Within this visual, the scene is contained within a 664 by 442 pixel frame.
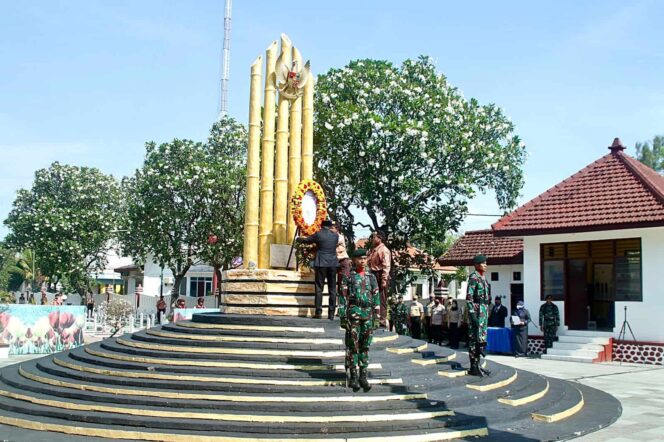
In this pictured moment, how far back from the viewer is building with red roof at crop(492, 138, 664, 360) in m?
16.5

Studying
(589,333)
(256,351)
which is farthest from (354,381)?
(589,333)

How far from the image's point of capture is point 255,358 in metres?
8.93

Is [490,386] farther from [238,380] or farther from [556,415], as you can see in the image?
[238,380]

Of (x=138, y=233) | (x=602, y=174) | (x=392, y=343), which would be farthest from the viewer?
(x=138, y=233)

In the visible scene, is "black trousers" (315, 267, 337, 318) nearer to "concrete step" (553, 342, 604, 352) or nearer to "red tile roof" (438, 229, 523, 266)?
"concrete step" (553, 342, 604, 352)

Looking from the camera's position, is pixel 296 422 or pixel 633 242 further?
pixel 633 242

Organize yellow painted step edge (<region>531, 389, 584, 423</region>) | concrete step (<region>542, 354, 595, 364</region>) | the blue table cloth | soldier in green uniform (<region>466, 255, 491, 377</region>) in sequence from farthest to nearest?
the blue table cloth → concrete step (<region>542, 354, 595, 364</region>) → soldier in green uniform (<region>466, 255, 491, 377</region>) → yellow painted step edge (<region>531, 389, 584, 423</region>)

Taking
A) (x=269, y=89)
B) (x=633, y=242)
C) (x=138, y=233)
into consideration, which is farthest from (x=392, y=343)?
(x=138, y=233)

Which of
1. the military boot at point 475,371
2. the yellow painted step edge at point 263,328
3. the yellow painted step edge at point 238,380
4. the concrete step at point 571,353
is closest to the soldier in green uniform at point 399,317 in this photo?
the concrete step at point 571,353

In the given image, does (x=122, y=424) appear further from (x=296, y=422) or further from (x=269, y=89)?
(x=269, y=89)

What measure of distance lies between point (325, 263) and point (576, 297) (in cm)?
1054

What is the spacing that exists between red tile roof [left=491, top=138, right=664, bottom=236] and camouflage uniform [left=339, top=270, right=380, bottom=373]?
10.3 m

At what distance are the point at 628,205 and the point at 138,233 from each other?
23.3 m

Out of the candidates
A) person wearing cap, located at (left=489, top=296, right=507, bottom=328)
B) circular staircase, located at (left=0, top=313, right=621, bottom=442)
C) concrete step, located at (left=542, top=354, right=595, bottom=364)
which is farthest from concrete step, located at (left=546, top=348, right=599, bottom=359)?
circular staircase, located at (left=0, top=313, right=621, bottom=442)
